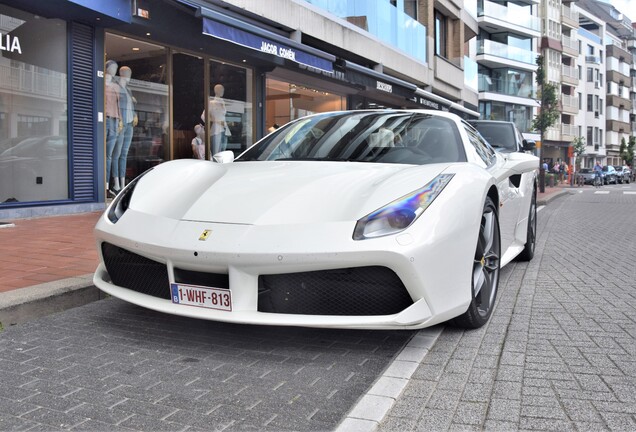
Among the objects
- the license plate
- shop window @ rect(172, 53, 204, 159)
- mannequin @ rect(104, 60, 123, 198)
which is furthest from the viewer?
shop window @ rect(172, 53, 204, 159)

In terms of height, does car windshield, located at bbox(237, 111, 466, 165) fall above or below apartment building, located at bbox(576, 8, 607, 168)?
below

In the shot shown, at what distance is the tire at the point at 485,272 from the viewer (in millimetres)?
3355

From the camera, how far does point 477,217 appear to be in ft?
10.7

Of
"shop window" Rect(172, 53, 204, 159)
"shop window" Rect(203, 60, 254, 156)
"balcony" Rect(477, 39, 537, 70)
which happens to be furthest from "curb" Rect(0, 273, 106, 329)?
"balcony" Rect(477, 39, 537, 70)

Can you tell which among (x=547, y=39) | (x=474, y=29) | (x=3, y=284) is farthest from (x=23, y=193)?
(x=547, y=39)

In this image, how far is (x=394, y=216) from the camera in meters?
2.85

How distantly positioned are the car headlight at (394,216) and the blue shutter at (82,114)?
7.37 meters

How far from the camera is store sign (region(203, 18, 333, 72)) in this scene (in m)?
8.94

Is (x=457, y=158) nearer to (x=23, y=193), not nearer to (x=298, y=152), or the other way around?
(x=298, y=152)

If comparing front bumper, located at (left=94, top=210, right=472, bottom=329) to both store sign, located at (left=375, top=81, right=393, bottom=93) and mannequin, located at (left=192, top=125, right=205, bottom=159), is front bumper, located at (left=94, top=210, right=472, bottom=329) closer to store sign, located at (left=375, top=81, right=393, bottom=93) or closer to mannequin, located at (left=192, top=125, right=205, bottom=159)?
mannequin, located at (left=192, top=125, right=205, bottom=159)

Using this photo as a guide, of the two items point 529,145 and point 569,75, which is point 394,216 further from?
point 569,75

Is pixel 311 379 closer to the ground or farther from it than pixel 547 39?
closer to the ground

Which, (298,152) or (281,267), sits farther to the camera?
(298,152)

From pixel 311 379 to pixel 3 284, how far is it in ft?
8.18
